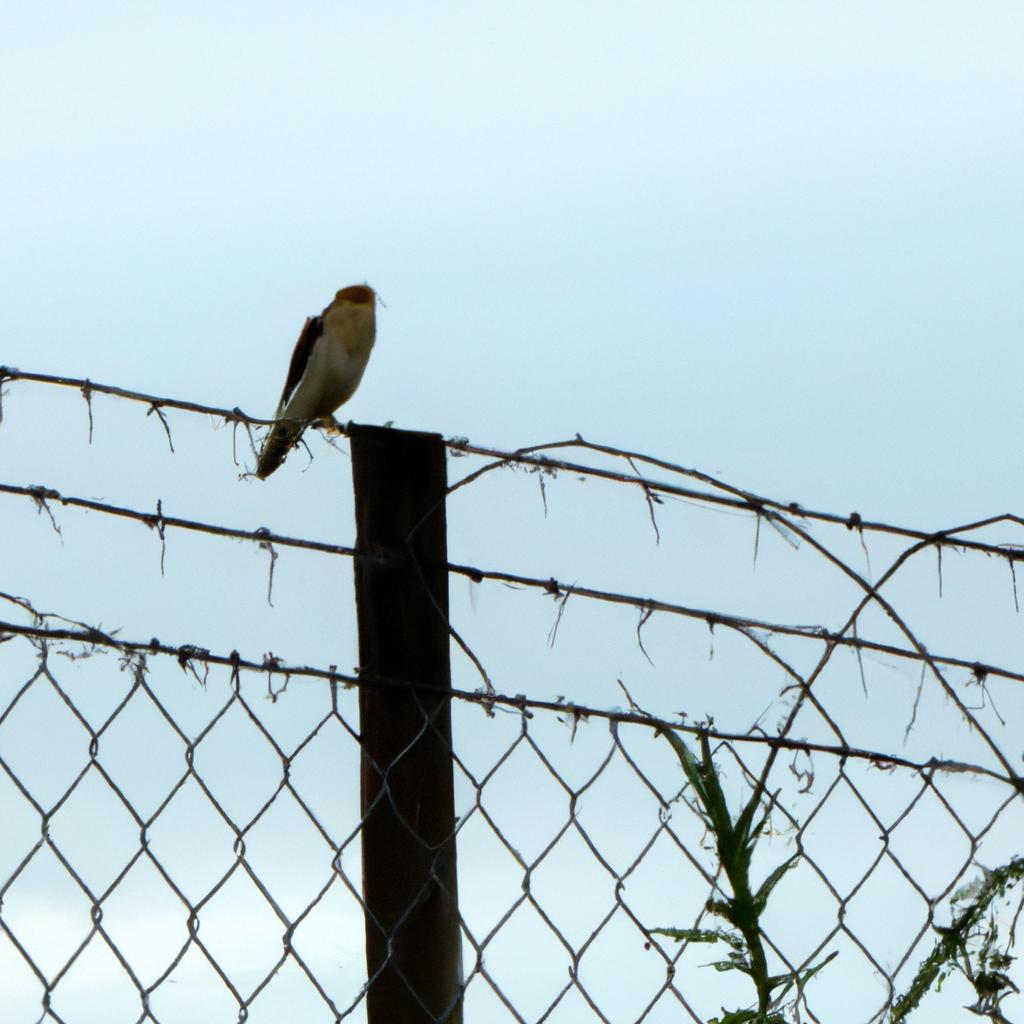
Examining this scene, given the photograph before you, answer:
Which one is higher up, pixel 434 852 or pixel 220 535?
pixel 220 535

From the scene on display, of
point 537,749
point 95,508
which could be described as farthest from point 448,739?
point 95,508

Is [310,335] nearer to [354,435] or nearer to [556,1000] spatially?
[354,435]

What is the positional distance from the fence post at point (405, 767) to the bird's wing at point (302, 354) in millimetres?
2677

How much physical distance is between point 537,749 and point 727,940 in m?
0.38

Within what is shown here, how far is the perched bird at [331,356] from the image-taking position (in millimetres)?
4707

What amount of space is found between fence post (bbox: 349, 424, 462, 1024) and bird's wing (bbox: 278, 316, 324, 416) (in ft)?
8.78

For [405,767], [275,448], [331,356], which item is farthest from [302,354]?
[405,767]

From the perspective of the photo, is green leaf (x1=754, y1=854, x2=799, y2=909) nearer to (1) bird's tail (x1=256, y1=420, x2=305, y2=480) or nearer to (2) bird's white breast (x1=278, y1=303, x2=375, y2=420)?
(1) bird's tail (x1=256, y1=420, x2=305, y2=480)

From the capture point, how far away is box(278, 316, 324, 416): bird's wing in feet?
15.5

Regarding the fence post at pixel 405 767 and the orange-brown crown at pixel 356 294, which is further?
the orange-brown crown at pixel 356 294

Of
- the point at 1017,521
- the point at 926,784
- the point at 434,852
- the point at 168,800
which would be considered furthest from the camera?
the point at 1017,521

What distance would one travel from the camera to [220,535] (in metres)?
2.05

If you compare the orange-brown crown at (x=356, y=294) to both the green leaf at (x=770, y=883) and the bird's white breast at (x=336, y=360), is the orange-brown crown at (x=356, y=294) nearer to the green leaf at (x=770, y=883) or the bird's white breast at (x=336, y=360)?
the bird's white breast at (x=336, y=360)

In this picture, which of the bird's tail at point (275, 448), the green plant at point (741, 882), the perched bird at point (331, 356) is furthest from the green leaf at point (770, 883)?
the perched bird at point (331, 356)
